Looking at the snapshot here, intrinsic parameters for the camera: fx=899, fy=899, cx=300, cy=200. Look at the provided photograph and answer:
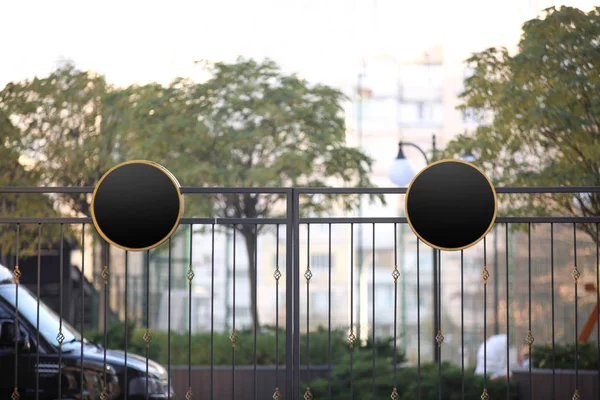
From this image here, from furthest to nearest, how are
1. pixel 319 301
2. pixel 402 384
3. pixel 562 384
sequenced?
pixel 319 301
pixel 562 384
pixel 402 384

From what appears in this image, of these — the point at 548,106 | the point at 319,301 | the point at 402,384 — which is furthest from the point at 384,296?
the point at 402,384

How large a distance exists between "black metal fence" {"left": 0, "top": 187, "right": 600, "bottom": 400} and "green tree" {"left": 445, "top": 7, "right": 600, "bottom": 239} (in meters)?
0.87

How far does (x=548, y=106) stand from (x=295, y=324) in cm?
985

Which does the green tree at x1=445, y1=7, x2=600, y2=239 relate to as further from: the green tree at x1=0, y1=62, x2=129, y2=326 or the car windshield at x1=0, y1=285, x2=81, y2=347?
the car windshield at x1=0, y1=285, x2=81, y2=347

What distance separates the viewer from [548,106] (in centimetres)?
1453

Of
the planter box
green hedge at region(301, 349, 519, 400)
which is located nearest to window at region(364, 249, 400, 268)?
the planter box

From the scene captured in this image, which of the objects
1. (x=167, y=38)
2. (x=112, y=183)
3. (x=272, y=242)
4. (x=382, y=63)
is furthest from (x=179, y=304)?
(x=112, y=183)

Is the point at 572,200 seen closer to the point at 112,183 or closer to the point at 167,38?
the point at 112,183

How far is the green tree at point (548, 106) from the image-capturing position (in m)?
14.3

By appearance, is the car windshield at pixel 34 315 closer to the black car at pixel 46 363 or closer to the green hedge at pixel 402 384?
the black car at pixel 46 363

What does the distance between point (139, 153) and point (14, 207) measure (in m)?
2.68

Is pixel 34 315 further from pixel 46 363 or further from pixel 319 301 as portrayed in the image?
pixel 319 301

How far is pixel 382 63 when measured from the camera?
1677 inches

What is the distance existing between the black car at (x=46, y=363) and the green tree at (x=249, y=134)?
894 cm
